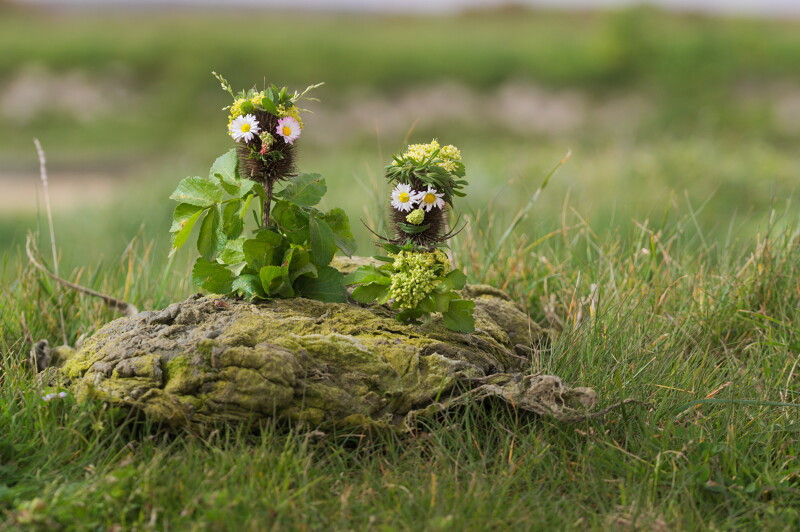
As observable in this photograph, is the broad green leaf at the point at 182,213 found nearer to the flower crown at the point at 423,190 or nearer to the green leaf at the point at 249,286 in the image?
the green leaf at the point at 249,286

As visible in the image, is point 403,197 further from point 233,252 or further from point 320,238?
point 233,252

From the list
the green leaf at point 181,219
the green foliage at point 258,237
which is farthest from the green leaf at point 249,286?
the green leaf at point 181,219

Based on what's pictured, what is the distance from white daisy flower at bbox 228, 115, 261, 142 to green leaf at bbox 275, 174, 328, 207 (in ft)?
0.76

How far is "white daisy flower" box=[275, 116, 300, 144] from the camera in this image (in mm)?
2844

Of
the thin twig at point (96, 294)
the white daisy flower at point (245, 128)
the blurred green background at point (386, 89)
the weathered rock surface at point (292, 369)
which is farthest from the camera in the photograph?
the blurred green background at point (386, 89)

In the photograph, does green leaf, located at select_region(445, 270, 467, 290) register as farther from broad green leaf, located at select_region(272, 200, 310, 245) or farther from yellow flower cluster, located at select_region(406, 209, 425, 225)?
broad green leaf, located at select_region(272, 200, 310, 245)

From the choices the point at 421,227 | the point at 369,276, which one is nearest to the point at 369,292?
the point at 369,276

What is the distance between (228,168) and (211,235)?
251 millimetres

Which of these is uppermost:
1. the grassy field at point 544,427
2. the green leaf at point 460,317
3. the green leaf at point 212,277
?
the green leaf at point 212,277

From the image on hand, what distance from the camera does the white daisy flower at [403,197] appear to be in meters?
2.86

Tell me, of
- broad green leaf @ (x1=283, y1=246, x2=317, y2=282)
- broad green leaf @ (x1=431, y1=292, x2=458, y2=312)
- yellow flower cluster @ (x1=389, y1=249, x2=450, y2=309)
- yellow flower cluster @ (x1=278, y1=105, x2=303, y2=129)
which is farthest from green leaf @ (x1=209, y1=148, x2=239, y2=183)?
broad green leaf @ (x1=431, y1=292, x2=458, y2=312)

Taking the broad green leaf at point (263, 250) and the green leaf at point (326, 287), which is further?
the green leaf at point (326, 287)

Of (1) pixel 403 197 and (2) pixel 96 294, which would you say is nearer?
(1) pixel 403 197

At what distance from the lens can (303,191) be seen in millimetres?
2930
